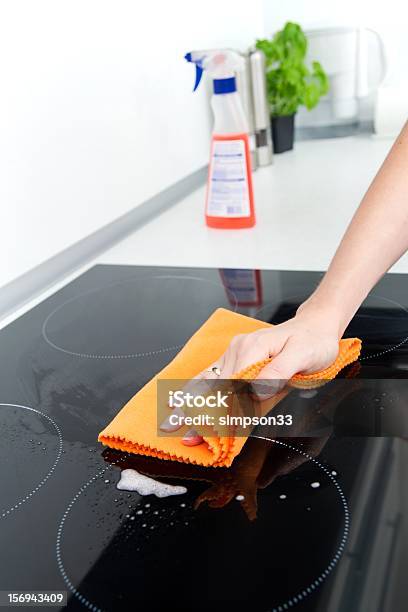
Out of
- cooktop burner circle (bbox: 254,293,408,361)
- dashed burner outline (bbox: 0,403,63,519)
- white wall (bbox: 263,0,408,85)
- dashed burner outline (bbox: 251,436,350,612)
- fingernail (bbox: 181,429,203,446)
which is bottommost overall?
dashed burner outline (bbox: 0,403,63,519)

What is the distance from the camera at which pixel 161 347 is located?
2.46ft

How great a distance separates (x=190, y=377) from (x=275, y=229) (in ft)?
1.68

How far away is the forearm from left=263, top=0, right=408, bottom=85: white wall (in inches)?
46.5

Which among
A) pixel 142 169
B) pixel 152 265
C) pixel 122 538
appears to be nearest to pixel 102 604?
pixel 122 538

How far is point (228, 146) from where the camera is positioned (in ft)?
3.52

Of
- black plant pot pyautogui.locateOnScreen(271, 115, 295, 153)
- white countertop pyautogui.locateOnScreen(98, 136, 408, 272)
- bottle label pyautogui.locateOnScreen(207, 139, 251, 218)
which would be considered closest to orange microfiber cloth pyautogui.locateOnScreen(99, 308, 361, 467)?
white countertop pyautogui.locateOnScreen(98, 136, 408, 272)

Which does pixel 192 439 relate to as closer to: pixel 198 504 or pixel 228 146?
pixel 198 504

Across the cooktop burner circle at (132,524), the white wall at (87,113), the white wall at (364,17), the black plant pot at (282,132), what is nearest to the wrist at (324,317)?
the cooktop burner circle at (132,524)

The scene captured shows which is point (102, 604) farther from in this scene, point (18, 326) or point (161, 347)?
point (18, 326)

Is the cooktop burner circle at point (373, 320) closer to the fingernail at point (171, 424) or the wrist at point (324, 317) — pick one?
the wrist at point (324, 317)

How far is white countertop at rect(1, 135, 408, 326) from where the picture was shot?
99 centimetres

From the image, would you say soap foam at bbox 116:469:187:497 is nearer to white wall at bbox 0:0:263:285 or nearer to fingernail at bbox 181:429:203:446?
fingernail at bbox 181:429:203:446

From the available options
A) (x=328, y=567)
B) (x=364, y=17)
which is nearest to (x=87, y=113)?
(x=328, y=567)

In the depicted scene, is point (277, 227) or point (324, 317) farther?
point (277, 227)
